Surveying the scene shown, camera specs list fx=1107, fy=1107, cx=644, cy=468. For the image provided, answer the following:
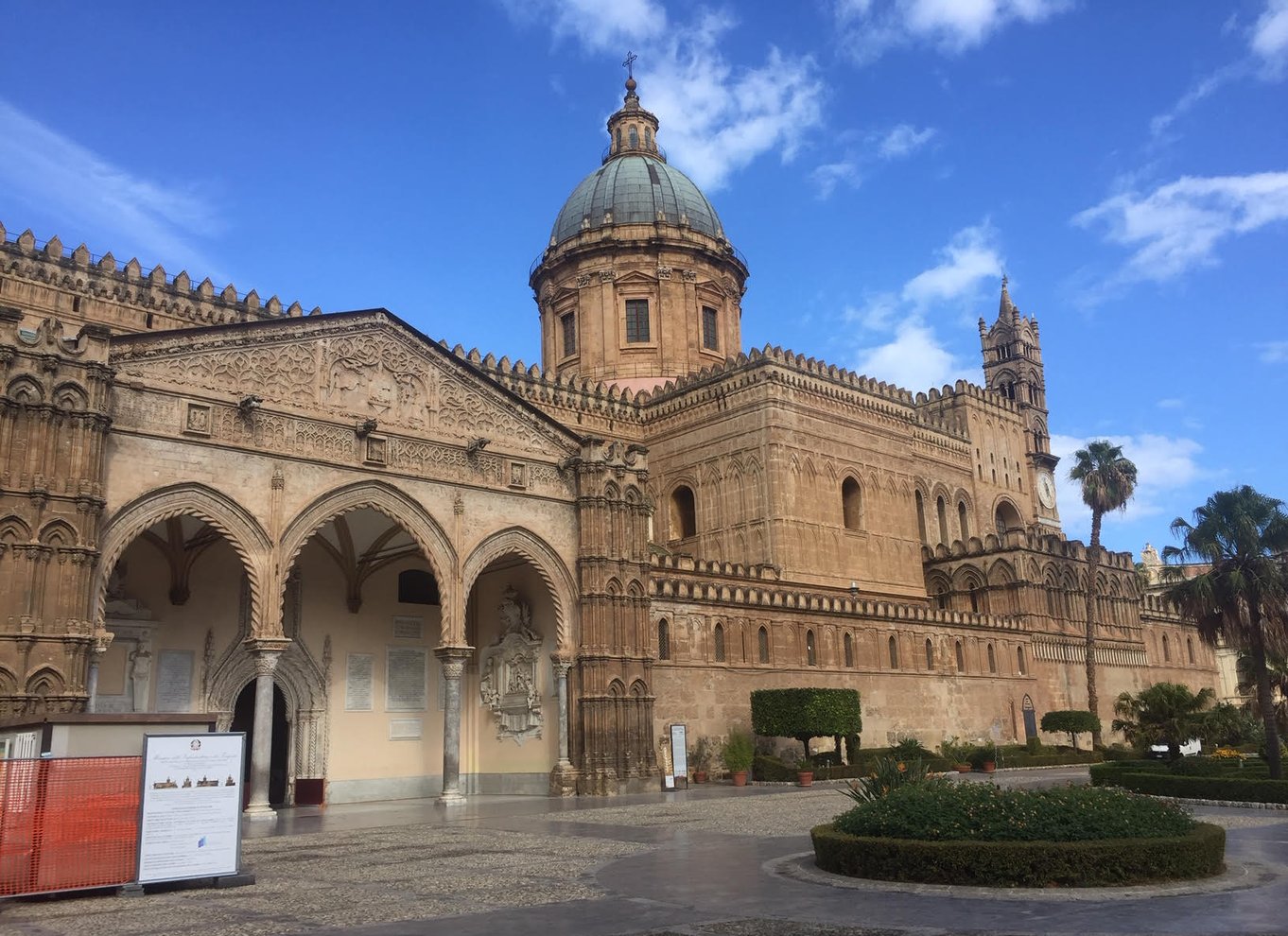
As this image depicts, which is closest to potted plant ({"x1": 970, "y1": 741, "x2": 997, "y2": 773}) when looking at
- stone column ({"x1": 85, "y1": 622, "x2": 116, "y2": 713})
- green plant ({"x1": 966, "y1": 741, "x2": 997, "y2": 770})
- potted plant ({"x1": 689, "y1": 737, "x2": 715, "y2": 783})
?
green plant ({"x1": 966, "y1": 741, "x2": 997, "y2": 770})

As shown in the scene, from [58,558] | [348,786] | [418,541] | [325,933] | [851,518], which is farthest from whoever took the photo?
[851,518]

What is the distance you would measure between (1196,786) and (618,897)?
16.0 meters

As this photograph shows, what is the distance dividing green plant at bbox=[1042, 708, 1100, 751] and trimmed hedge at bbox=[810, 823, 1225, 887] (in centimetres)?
3131

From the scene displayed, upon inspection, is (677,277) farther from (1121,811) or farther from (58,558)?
(1121,811)

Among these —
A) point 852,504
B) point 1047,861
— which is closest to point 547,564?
point 1047,861

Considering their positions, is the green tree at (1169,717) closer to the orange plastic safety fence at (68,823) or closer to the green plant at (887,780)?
the green plant at (887,780)

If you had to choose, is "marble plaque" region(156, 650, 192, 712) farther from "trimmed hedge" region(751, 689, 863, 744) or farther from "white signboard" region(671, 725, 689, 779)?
"trimmed hedge" region(751, 689, 863, 744)

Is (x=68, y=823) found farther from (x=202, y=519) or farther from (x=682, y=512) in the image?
(x=682, y=512)

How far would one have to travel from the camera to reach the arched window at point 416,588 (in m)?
28.5

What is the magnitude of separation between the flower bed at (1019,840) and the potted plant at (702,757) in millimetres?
18084

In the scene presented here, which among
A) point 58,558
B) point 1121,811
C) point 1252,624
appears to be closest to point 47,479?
point 58,558

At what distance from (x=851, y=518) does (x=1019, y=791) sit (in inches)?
1265

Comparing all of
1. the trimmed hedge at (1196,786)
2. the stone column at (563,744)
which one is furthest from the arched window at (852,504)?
the trimmed hedge at (1196,786)

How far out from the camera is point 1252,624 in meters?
25.4
